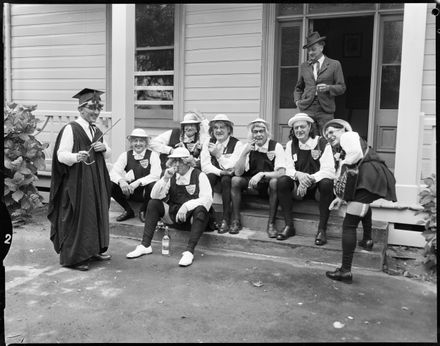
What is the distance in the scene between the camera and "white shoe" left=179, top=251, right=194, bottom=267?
457 cm

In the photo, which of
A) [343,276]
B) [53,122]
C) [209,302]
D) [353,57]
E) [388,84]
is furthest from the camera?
[353,57]

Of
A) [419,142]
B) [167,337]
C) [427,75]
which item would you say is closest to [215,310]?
[167,337]

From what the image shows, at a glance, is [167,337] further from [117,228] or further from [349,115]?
[349,115]

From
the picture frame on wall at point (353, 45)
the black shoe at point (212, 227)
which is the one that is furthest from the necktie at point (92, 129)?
the picture frame on wall at point (353, 45)

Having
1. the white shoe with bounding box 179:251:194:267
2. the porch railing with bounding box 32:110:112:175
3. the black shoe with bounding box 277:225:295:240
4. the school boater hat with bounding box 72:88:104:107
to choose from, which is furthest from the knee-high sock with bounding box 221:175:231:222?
the porch railing with bounding box 32:110:112:175

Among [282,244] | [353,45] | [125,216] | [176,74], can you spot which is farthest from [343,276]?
[353,45]

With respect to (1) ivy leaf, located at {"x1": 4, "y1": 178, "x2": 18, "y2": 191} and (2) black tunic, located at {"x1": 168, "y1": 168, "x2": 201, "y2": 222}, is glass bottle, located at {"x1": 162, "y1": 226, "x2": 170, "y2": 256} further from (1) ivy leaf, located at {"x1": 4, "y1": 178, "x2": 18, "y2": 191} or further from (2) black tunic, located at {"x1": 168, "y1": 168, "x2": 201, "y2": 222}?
(1) ivy leaf, located at {"x1": 4, "y1": 178, "x2": 18, "y2": 191}

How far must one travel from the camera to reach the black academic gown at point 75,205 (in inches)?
175

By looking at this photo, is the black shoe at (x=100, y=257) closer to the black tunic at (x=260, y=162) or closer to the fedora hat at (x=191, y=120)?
the black tunic at (x=260, y=162)

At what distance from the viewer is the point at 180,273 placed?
441cm

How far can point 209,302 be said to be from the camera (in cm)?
372

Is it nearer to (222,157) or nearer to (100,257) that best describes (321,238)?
(222,157)

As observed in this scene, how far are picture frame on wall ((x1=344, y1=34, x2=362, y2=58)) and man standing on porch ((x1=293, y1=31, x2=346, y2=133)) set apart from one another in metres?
2.61

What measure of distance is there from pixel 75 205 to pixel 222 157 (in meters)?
1.82
